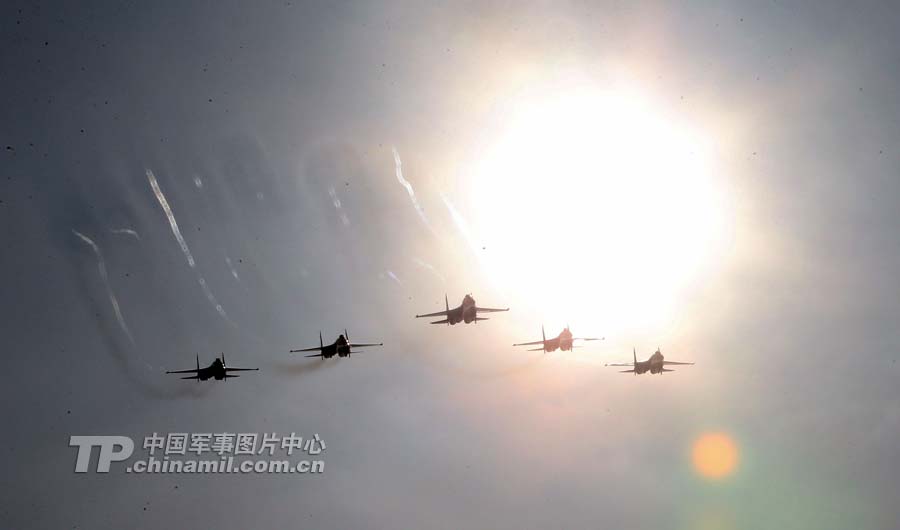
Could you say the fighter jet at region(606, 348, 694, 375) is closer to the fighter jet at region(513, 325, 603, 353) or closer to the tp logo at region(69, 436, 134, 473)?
the fighter jet at region(513, 325, 603, 353)

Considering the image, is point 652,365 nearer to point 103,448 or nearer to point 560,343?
point 560,343

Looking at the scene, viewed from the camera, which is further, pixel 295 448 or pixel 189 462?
pixel 295 448

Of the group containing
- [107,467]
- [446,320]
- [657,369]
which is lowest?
[107,467]

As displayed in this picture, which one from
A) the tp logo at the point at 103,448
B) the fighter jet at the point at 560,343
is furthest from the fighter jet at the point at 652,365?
the tp logo at the point at 103,448

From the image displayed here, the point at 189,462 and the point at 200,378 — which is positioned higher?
the point at 200,378

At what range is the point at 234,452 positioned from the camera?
98000mm

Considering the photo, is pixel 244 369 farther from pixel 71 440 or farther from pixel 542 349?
pixel 542 349

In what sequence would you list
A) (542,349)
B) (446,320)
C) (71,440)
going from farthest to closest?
(542,349) < (446,320) < (71,440)

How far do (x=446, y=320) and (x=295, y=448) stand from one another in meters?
29.6

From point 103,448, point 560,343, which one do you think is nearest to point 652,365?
point 560,343

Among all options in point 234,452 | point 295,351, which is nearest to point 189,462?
point 234,452

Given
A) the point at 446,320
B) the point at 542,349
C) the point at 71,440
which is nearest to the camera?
the point at 71,440

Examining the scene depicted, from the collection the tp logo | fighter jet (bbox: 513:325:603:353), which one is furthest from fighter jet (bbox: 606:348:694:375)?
the tp logo

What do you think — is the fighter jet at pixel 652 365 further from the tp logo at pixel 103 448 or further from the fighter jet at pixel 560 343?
the tp logo at pixel 103 448
